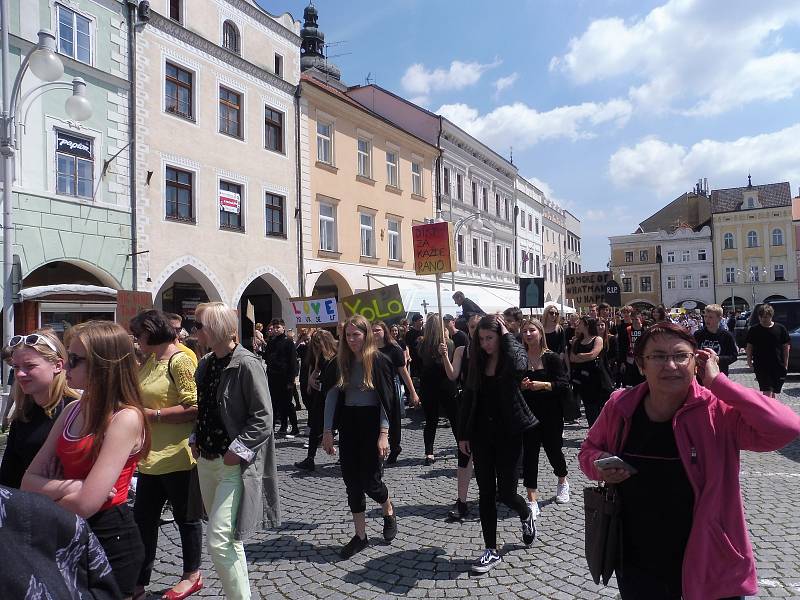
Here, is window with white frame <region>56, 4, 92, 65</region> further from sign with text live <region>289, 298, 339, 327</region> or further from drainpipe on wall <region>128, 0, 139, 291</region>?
sign with text live <region>289, 298, 339, 327</region>

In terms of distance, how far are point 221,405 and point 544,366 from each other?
3184 mm

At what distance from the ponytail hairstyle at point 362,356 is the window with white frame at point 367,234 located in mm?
19193

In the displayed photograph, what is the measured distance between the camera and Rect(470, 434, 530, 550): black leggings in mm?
4066

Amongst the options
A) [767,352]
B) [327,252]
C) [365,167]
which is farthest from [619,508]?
[365,167]

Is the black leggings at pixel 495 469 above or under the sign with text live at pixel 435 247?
under

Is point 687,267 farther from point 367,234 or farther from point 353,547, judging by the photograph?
point 353,547

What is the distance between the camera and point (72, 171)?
547 inches

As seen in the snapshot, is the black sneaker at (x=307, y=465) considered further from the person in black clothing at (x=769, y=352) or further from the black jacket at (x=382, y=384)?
the person in black clothing at (x=769, y=352)

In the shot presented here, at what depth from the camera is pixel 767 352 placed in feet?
27.9

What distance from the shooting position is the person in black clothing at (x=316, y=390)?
725 centimetres

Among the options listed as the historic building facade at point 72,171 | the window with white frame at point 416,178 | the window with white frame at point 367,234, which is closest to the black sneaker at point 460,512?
the historic building facade at point 72,171

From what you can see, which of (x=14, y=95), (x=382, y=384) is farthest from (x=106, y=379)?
(x=14, y=95)

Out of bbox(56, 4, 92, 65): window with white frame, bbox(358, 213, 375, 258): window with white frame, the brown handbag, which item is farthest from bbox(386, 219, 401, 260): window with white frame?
the brown handbag

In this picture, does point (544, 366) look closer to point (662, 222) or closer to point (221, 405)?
point (221, 405)
